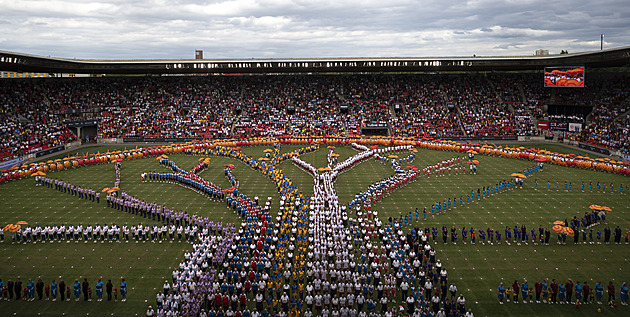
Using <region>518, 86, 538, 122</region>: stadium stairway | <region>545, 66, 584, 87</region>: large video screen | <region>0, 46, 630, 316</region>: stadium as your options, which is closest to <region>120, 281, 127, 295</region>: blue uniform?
<region>0, 46, 630, 316</region>: stadium

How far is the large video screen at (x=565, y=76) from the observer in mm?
54188

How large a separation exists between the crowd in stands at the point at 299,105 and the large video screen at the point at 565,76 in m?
4.47

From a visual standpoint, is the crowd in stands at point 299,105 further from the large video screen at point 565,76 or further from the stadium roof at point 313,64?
the large video screen at point 565,76

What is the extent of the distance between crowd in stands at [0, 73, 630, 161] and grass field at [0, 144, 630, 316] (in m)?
17.5

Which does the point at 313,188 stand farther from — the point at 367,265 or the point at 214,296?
the point at 214,296

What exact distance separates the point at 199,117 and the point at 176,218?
39.7 meters

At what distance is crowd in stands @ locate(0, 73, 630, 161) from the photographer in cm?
5509

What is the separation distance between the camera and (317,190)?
29266 millimetres

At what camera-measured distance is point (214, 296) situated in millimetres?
15875

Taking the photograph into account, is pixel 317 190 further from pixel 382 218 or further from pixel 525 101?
pixel 525 101

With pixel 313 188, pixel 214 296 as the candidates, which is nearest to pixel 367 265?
pixel 214 296

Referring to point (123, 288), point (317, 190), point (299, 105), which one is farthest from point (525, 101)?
point (123, 288)

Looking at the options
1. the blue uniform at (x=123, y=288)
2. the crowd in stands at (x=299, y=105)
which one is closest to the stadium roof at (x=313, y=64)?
the crowd in stands at (x=299, y=105)

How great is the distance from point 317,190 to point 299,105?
38.0m
